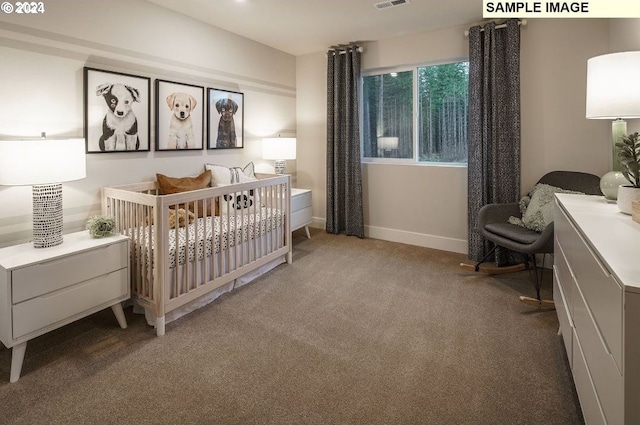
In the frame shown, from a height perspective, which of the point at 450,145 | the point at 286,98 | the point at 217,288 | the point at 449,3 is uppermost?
the point at 449,3

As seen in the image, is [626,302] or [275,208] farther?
[275,208]

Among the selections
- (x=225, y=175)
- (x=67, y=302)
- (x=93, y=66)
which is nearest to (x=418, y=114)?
(x=225, y=175)

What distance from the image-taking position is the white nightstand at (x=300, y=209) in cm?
415

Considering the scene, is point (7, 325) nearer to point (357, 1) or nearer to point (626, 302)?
point (626, 302)

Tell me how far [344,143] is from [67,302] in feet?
10.8

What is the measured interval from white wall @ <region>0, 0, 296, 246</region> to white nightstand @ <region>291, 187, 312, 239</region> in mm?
780

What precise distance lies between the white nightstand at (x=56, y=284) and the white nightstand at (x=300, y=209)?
2022mm

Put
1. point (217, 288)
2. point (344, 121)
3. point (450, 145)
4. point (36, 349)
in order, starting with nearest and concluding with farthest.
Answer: point (36, 349)
point (217, 288)
point (450, 145)
point (344, 121)

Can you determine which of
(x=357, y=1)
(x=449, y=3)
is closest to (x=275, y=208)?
(x=357, y=1)

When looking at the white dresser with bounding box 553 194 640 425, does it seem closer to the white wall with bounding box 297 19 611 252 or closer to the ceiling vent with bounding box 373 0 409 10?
the white wall with bounding box 297 19 611 252

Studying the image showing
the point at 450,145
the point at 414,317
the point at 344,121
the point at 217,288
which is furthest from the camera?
the point at 344,121

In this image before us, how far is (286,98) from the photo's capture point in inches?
188

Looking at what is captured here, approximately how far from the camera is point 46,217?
7.01 ft

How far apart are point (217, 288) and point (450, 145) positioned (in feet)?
9.51
